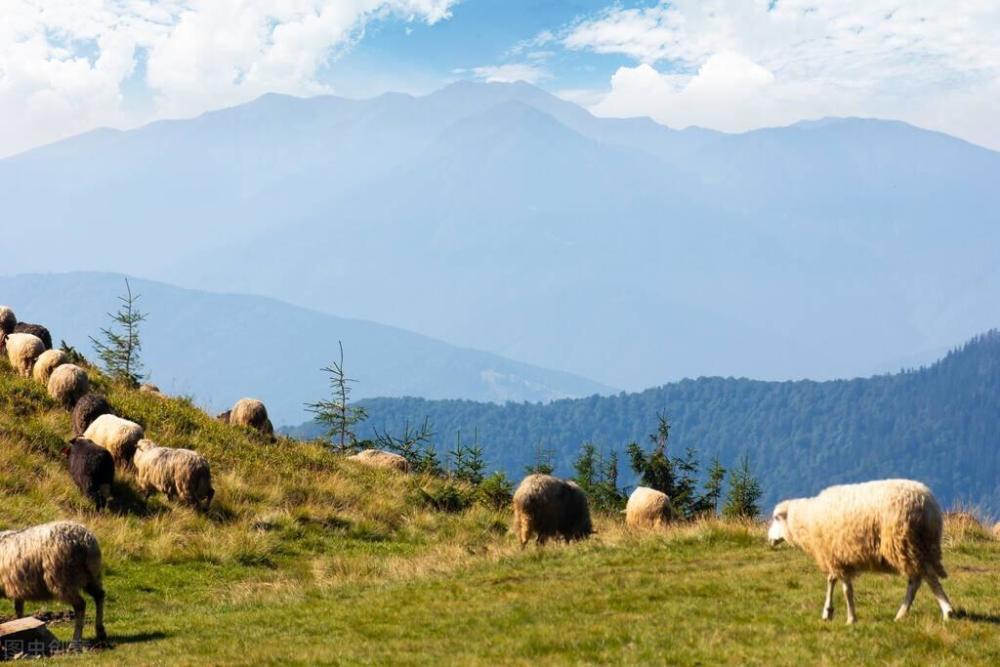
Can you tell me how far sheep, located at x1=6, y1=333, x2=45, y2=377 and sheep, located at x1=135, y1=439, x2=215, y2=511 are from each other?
10.3 m

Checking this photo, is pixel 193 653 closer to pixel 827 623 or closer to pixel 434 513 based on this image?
pixel 827 623

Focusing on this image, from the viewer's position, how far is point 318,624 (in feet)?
50.3

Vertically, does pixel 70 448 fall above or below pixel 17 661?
above

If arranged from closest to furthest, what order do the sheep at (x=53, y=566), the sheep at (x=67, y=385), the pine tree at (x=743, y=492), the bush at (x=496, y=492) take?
1. the sheep at (x=53, y=566)
2. the sheep at (x=67, y=385)
3. the bush at (x=496, y=492)
4. the pine tree at (x=743, y=492)

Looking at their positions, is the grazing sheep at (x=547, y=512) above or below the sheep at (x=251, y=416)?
below

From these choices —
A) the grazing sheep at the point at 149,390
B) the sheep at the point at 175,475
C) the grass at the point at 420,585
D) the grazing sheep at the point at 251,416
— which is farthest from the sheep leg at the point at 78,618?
the grazing sheep at the point at 251,416

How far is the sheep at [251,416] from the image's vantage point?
38312 millimetres

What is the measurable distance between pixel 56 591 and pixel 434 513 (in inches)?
662

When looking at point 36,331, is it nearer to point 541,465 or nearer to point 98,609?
point 541,465

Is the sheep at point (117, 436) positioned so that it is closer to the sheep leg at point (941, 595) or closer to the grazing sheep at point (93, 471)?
the grazing sheep at point (93, 471)

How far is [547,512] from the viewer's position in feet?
78.2

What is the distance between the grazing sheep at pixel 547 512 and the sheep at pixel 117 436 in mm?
11611

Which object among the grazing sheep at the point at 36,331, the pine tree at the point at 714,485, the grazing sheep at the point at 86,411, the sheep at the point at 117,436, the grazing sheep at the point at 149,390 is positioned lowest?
the pine tree at the point at 714,485

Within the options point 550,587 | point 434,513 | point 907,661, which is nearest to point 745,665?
point 907,661
